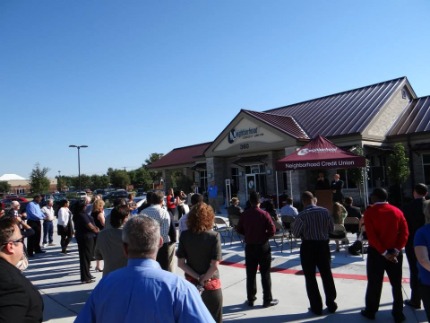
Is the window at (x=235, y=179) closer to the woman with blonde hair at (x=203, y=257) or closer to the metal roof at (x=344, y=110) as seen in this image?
the metal roof at (x=344, y=110)

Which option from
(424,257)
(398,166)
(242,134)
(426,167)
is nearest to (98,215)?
(424,257)

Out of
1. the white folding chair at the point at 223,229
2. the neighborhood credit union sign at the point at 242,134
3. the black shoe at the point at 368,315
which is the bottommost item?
the black shoe at the point at 368,315

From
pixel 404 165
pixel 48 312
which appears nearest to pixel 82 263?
pixel 48 312

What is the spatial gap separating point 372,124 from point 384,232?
15.8 meters

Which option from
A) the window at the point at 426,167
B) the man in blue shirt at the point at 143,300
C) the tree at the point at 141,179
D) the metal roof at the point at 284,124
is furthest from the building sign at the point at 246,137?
the tree at the point at 141,179

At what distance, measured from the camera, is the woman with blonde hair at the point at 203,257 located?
388cm

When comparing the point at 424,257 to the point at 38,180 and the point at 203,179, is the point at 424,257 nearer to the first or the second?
the point at 203,179

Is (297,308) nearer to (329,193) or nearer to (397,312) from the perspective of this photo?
(397,312)

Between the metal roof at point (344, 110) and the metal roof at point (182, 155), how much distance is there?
27.5 feet

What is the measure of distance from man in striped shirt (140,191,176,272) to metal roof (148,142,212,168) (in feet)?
76.3

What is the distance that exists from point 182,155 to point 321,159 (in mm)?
22269

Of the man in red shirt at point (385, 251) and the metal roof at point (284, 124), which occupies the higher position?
the metal roof at point (284, 124)

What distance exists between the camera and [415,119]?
65.4 feet

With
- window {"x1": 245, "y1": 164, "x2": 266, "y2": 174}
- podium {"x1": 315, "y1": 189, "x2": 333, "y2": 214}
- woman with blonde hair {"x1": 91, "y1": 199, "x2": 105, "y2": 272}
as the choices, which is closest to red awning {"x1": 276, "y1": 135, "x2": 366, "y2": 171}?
podium {"x1": 315, "y1": 189, "x2": 333, "y2": 214}
